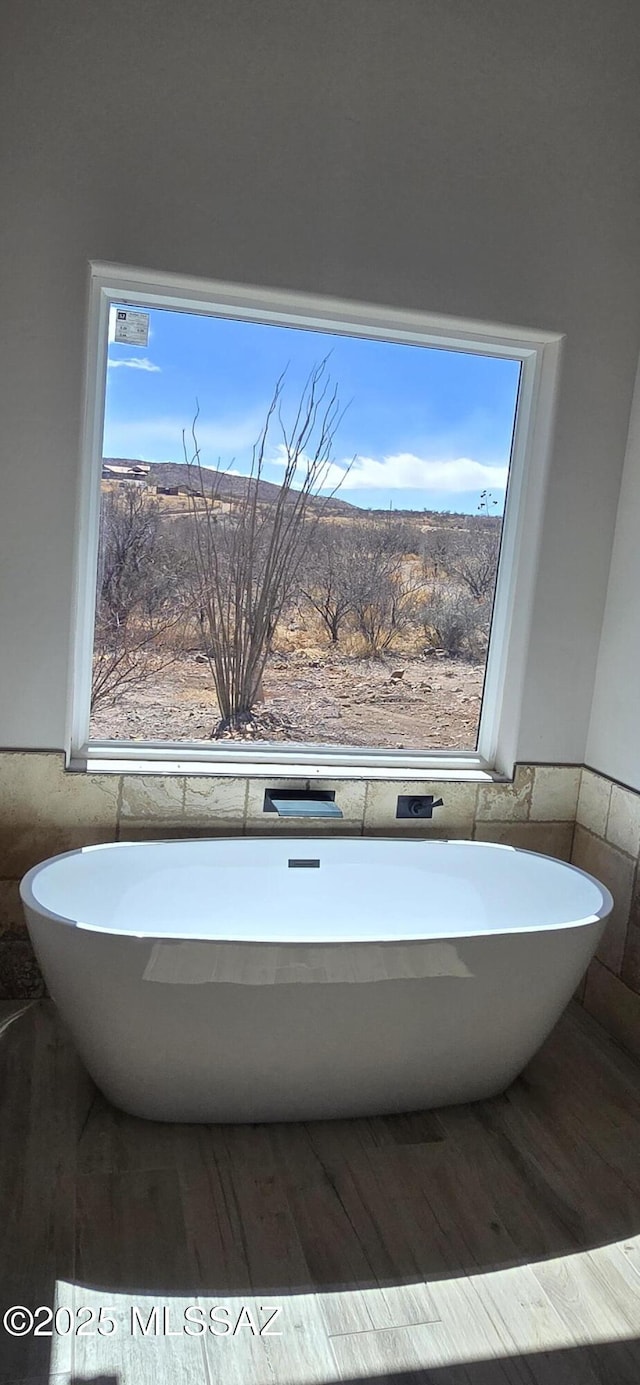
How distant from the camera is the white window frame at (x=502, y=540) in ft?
9.53

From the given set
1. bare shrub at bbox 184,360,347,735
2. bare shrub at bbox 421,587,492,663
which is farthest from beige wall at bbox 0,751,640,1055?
bare shrub at bbox 421,587,492,663

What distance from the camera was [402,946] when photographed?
2.27 metres

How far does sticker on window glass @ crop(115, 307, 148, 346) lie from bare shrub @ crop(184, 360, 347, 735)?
1.11 feet

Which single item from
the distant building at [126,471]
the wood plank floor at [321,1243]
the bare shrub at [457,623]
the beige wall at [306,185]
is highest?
the beige wall at [306,185]

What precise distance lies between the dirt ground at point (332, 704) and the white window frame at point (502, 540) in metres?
0.04

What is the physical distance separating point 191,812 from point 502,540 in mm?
1462

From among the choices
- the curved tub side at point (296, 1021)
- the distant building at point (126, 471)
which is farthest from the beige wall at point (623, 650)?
the distant building at point (126, 471)

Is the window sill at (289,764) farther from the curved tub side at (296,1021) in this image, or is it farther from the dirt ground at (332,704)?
the curved tub side at (296,1021)

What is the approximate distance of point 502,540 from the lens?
3369 mm

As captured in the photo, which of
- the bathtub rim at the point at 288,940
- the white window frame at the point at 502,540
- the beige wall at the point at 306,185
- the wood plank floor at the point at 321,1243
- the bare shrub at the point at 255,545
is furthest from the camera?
the bare shrub at the point at 255,545

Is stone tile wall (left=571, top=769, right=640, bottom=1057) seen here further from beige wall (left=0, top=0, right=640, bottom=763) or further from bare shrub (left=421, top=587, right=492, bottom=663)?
beige wall (left=0, top=0, right=640, bottom=763)

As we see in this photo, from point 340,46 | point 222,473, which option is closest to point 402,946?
point 222,473

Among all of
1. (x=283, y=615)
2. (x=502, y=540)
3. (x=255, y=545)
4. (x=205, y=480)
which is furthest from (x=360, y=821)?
(x=205, y=480)

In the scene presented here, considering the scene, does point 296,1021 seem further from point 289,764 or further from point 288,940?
point 289,764
